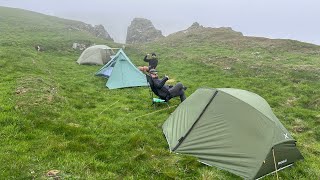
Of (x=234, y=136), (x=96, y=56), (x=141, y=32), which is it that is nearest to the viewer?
(x=234, y=136)

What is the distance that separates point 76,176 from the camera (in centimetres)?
975

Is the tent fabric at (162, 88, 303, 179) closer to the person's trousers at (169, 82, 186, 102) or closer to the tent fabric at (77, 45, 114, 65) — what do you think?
the person's trousers at (169, 82, 186, 102)

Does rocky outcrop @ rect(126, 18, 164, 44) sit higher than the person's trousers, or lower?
higher

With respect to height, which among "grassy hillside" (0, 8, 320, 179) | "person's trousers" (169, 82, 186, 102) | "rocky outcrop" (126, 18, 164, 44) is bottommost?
"grassy hillside" (0, 8, 320, 179)

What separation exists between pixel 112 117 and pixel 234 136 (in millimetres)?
7210

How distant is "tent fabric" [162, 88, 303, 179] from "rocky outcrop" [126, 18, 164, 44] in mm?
74451

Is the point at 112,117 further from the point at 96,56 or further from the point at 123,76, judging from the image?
the point at 96,56

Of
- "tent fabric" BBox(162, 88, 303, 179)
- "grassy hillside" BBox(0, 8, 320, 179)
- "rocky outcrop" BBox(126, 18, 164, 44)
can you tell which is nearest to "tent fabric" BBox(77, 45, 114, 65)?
"grassy hillside" BBox(0, 8, 320, 179)

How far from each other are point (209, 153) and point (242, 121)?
1.72 meters

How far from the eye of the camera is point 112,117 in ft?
55.1

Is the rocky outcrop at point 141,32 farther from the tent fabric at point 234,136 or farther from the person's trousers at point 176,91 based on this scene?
the tent fabric at point 234,136

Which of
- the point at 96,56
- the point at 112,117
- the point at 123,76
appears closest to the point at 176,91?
the point at 112,117

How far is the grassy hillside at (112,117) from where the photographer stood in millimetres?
10727

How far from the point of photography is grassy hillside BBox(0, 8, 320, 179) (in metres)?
10.7
